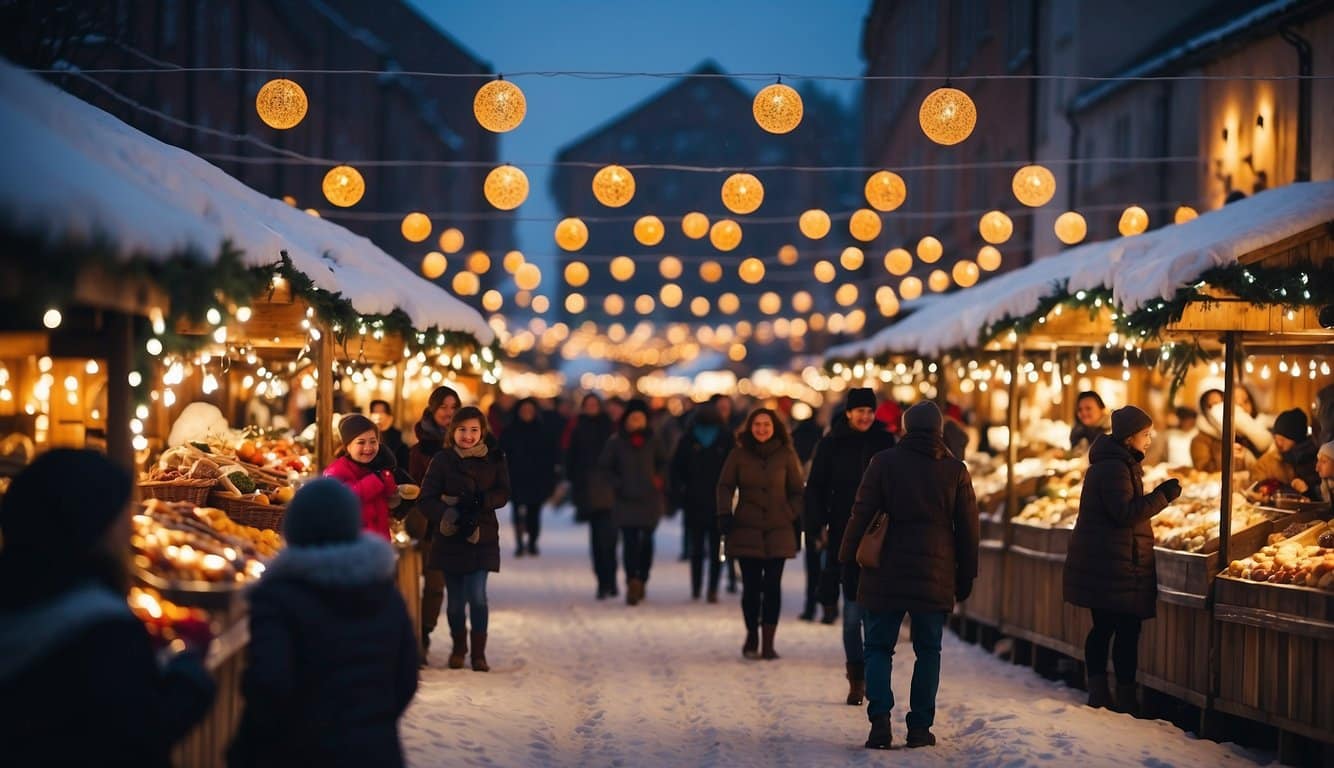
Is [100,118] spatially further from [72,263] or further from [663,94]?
[663,94]

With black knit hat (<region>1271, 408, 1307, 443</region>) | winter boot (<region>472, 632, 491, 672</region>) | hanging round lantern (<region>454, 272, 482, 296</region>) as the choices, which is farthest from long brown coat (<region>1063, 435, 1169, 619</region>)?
hanging round lantern (<region>454, 272, 482, 296</region>)

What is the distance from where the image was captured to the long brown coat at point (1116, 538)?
10055 millimetres

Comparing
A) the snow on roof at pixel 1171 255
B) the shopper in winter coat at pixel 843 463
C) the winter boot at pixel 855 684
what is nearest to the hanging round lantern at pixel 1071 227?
the snow on roof at pixel 1171 255

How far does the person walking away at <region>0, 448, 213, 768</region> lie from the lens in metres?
4.39

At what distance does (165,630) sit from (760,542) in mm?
7269

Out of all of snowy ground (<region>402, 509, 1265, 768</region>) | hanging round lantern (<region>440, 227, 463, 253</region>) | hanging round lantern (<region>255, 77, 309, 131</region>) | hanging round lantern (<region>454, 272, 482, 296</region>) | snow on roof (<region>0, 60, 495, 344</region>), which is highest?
hanging round lantern (<region>255, 77, 309, 131</region>)

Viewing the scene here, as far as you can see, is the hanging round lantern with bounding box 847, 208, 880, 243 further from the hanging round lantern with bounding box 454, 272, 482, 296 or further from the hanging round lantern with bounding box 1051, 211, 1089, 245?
the hanging round lantern with bounding box 454, 272, 482, 296

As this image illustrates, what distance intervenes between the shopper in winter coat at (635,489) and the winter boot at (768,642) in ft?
12.2

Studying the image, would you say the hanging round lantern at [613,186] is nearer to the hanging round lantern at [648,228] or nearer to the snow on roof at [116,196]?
the hanging round lantern at [648,228]

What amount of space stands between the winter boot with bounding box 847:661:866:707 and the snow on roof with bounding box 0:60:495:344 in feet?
13.3

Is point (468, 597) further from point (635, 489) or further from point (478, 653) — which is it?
point (635, 489)

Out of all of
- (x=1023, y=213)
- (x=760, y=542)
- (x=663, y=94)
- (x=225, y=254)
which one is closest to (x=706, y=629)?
(x=760, y=542)

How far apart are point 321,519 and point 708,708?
19.6 ft

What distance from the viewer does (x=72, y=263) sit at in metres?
5.25
